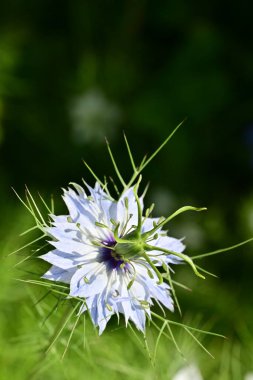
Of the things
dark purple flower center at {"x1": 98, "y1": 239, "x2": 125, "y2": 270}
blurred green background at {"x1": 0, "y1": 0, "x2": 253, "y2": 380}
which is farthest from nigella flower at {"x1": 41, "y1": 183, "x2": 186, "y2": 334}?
blurred green background at {"x1": 0, "y1": 0, "x2": 253, "y2": 380}

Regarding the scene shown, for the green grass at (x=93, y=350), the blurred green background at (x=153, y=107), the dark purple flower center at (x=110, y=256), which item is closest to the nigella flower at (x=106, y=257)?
the dark purple flower center at (x=110, y=256)

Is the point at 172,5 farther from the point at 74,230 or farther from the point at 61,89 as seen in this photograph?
the point at 74,230

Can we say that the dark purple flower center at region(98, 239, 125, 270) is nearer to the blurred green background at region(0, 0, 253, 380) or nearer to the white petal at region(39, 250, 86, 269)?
the white petal at region(39, 250, 86, 269)

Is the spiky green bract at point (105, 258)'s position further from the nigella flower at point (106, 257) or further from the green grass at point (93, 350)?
the green grass at point (93, 350)

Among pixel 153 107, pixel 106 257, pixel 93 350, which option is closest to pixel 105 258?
pixel 106 257

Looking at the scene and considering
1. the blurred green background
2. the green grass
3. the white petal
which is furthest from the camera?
the blurred green background

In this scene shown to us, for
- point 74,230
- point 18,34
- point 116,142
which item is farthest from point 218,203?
point 74,230

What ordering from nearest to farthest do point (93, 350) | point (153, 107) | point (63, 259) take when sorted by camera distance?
point (63, 259) < point (93, 350) < point (153, 107)

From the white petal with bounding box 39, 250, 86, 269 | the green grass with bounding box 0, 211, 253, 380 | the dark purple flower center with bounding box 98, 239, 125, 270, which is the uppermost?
the white petal with bounding box 39, 250, 86, 269

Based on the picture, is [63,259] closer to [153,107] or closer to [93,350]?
[93,350]
